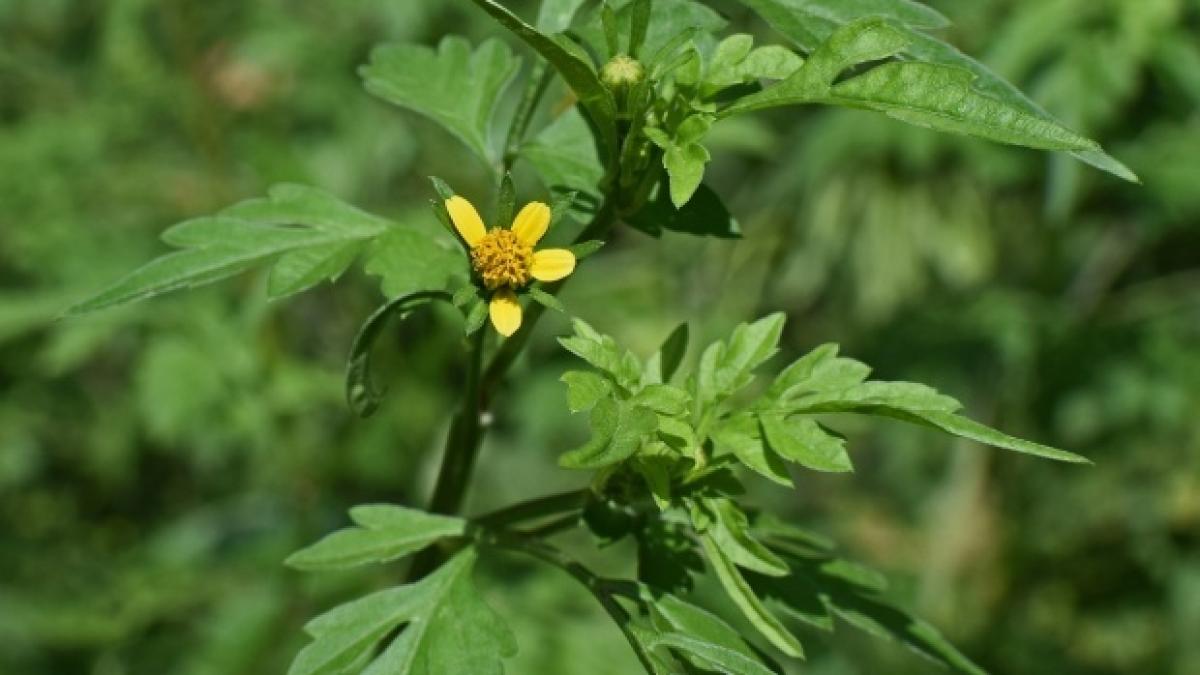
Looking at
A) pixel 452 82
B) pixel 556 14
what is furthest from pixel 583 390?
pixel 452 82

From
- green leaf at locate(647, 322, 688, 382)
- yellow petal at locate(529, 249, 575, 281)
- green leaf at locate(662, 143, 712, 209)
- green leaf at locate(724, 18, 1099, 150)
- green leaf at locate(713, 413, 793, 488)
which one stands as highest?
green leaf at locate(724, 18, 1099, 150)

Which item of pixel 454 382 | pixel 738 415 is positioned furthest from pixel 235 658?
pixel 738 415

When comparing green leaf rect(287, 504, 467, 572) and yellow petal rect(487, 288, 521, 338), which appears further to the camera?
green leaf rect(287, 504, 467, 572)

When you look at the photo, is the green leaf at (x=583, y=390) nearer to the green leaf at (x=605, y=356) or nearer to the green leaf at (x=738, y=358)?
the green leaf at (x=605, y=356)

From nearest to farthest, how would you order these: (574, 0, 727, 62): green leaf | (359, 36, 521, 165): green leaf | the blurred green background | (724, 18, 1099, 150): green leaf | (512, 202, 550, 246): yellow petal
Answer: (724, 18, 1099, 150): green leaf < (512, 202, 550, 246): yellow petal < (574, 0, 727, 62): green leaf < (359, 36, 521, 165): green leaf < the blurred green background

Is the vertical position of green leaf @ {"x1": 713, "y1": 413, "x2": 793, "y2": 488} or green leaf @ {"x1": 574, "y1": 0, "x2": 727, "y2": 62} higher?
green leaf @ {"x1": 574, "y1": 0, "x2": 727, "y2": 62}

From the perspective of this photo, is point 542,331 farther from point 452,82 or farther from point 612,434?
point 612,434

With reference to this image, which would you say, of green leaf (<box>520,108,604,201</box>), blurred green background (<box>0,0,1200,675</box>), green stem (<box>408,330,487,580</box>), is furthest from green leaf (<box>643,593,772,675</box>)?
blurred green background (<box>0,0,1200,675</box>)

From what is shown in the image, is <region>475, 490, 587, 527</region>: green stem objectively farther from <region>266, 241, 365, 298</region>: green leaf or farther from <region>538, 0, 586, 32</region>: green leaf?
<region>538, 0, 586, 32</region>: green leaf
